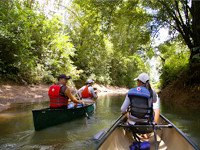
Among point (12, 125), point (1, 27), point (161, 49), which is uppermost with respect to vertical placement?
point (1, 27)

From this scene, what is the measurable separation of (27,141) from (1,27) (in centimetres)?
922

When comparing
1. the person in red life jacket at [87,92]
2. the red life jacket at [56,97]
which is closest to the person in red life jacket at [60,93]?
the red life jacket at [56,97]

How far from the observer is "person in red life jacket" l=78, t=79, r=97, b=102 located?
8258 mm

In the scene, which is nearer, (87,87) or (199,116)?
(199,116)

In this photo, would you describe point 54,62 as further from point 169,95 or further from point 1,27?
point 169,95

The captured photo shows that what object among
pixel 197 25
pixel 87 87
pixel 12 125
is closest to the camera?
pixel 12 125

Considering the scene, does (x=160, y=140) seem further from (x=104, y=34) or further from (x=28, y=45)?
(x=28, y=45)

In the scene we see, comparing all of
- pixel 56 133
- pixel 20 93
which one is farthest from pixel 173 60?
pixel 20 93

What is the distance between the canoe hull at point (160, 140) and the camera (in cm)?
301

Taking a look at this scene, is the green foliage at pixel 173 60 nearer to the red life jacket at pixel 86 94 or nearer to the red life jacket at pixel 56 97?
the red life jacket at pixel 86 94

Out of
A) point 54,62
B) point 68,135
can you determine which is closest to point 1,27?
point 54,62

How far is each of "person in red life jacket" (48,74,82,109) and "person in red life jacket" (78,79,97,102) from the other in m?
2.48

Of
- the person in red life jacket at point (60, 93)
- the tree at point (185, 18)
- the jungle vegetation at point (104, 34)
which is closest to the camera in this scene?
the person in red life jacket at point (60, 93)

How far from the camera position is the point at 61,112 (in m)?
5.67
